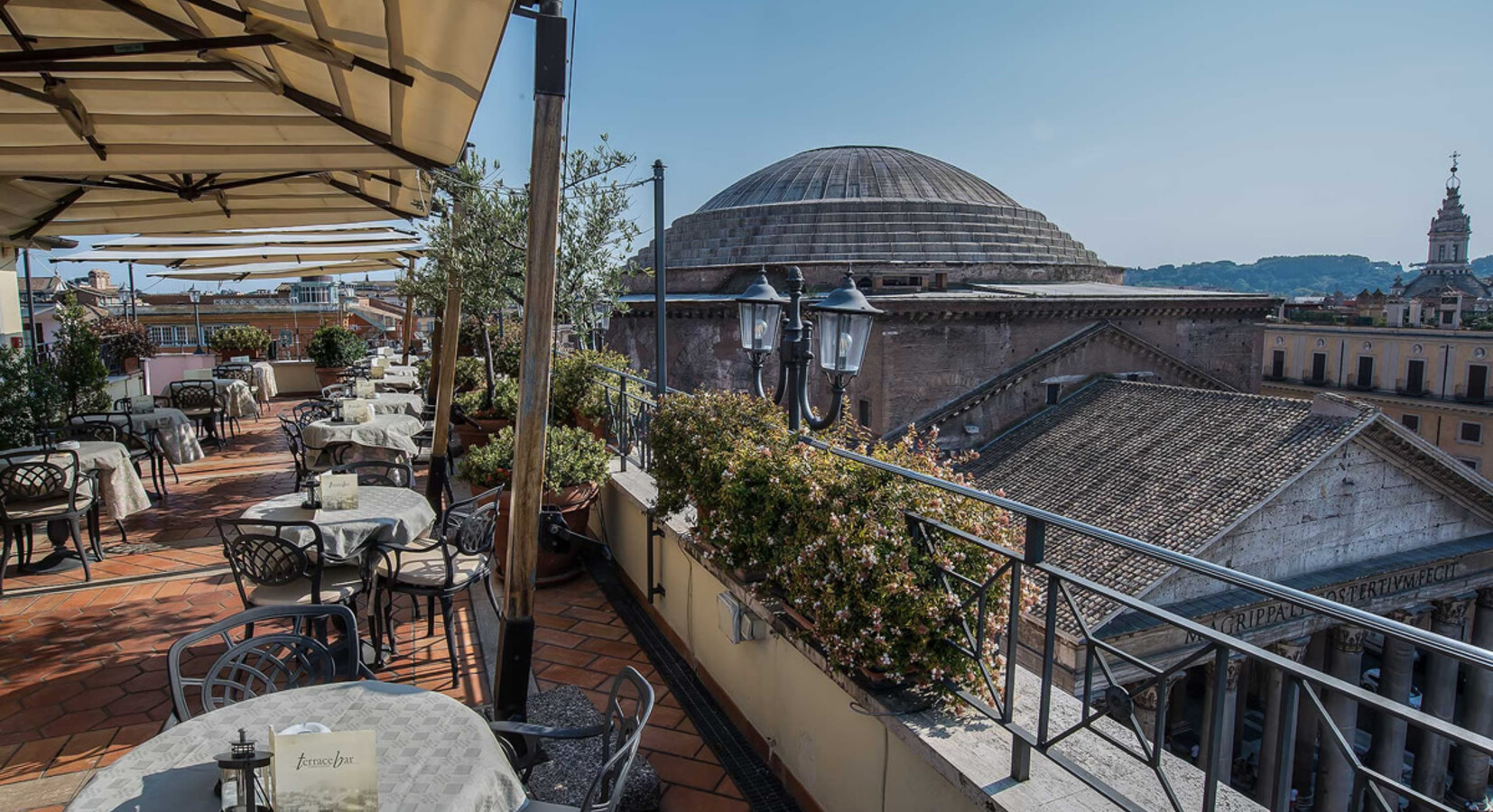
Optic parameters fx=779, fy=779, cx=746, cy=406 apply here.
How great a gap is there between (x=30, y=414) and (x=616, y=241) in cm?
477

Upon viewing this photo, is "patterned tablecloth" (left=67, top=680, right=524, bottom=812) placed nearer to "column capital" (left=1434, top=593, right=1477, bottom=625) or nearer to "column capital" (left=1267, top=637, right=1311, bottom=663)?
"column capital" (left=1267, top=637, right=1311, bottom=663)

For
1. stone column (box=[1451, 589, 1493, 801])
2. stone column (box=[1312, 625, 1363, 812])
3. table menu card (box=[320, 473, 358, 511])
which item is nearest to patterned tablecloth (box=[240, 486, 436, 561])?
table menu card (box=[320, 473, 358, 511])

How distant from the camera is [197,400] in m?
9.12

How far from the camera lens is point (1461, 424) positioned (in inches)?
1524

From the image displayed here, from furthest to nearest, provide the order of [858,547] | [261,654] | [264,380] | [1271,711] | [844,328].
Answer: [1271,711] → [264,380] → [844,328] → [858,547] → [261,654]

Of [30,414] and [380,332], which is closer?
[30,414]

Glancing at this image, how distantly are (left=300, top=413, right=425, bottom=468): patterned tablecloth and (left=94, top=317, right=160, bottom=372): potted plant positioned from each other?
306 inches

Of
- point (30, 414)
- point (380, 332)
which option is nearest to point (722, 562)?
point (30, 414)

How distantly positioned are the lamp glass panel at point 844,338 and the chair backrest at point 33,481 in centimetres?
477

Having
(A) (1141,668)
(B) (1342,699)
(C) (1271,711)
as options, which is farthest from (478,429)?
(B) (1342,699)

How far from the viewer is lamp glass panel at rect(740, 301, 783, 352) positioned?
14.5 feet

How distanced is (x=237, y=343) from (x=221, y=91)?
47.2 feet

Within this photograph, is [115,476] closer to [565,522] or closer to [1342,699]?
[565,522]

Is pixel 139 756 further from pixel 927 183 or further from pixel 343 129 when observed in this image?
pixel 927 183
